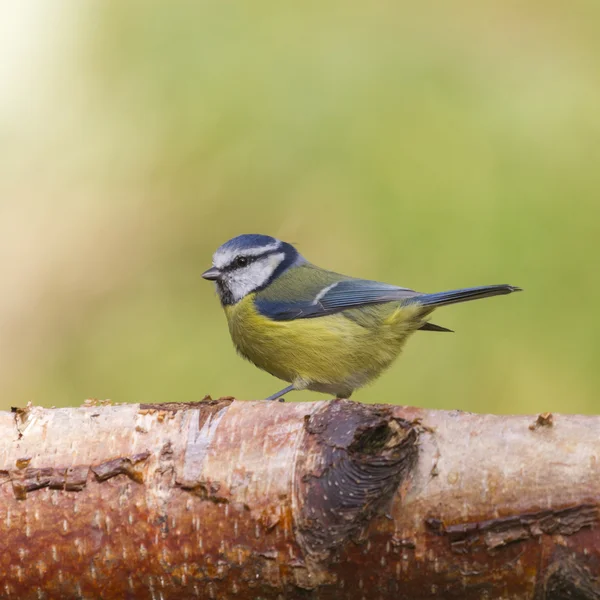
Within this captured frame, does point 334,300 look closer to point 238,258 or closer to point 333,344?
point 333,344

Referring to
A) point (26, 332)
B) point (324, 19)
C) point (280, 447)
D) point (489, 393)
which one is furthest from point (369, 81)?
A: point (280, 447)

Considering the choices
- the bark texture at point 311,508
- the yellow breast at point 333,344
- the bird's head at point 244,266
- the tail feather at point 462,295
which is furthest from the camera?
the bird's head at point 244,266

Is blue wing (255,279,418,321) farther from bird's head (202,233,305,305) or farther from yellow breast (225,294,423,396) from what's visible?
bird's head (202,233,305,305)

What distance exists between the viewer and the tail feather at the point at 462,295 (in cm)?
238

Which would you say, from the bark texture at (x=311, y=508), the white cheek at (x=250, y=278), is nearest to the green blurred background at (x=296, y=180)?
the white cheek at (x=250, y=278)

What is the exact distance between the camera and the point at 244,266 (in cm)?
304

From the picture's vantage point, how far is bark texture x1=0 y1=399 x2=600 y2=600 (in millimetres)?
1276

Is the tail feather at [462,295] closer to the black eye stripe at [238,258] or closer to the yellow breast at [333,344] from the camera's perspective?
the yellow breast at [333,344]

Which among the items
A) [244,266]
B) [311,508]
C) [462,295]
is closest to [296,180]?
[244,266]

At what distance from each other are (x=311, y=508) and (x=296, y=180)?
252 centimetres

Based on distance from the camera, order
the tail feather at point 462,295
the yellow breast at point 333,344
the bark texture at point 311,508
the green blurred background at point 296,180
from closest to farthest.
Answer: the bark texture at point 311,508, the tail feather at point 462,295, the yellow breast at point 333,344, the green blurred background at point 296,180

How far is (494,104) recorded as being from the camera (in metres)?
3.61

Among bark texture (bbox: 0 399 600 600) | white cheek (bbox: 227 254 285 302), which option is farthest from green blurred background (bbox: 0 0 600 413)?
bark texture (bbox: 0 399 600 600)

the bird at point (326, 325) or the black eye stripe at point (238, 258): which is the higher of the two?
the black eye stripe at point (238, 258)
